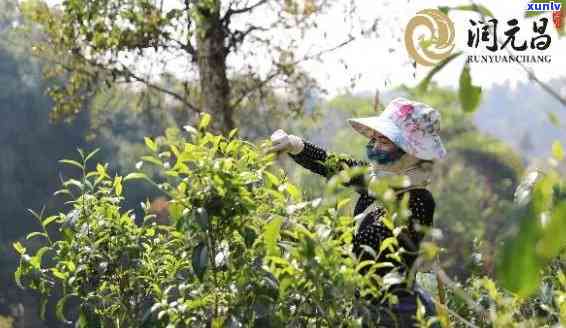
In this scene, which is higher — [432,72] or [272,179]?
[432,72]

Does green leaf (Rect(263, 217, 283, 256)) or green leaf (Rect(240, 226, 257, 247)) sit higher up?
green leaf (Rect(263, 217, 283, 256))

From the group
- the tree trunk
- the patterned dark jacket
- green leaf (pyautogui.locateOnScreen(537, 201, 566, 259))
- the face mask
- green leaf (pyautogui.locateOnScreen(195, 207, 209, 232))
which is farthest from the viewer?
the tree trunk

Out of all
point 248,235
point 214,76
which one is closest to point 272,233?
point 248,235

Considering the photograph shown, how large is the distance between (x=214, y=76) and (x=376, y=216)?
5193 millimetres

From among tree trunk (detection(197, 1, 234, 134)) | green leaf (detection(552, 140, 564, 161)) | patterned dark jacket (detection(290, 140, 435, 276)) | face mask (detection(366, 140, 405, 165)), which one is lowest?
tree trunk (detection(197, 1, 234, 134))

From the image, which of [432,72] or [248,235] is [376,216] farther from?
[432,72]

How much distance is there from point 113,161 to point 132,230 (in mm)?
26581

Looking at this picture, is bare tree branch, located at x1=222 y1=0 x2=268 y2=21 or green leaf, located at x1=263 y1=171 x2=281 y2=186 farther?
bare tree branch, located at x1=222 y1=0 x2=268 y2=21

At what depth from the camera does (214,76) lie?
7.89 m

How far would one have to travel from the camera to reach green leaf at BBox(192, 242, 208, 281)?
1974 mm

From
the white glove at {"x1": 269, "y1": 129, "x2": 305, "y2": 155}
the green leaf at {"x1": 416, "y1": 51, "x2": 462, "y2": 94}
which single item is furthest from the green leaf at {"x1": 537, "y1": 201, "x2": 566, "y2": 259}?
the white glove at {"x1": 269, "y1": 129, "x2": 305, "y2": 155}

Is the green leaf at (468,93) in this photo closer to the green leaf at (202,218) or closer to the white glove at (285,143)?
the green leaf at (202,218)

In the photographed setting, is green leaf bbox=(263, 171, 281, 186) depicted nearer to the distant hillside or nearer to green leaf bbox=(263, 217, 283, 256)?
green leaf bbox=(263, 217, 283, 256)

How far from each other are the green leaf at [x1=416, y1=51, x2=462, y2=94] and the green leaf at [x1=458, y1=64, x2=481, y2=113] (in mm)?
35
